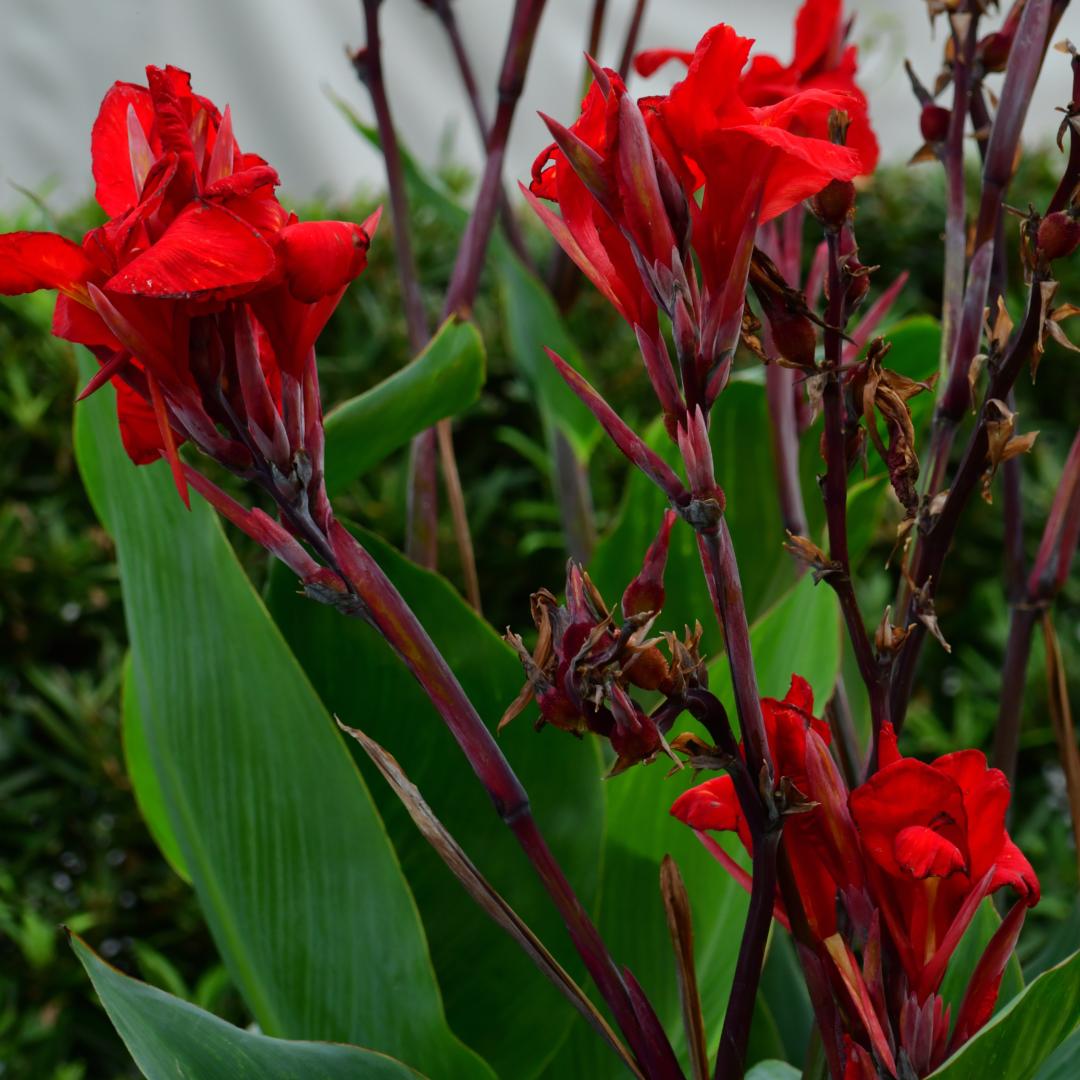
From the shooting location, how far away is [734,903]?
25 cm

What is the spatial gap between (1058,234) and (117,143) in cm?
13

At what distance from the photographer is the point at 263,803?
0.22m

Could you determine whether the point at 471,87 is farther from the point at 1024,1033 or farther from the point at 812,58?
the point at 1024,1033

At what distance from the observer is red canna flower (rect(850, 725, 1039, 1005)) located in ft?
0.43

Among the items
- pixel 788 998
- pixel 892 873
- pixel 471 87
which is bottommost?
pixel 788 998

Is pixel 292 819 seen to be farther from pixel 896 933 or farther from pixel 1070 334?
pixel 1070 334

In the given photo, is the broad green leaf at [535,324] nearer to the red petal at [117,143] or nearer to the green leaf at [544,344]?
the green leaf at [544,344]

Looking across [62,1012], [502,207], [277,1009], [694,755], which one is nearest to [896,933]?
[694,755]

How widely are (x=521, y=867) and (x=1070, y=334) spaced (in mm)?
843

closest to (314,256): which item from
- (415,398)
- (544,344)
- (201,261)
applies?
(201,261)

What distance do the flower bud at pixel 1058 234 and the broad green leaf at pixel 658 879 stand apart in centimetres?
12

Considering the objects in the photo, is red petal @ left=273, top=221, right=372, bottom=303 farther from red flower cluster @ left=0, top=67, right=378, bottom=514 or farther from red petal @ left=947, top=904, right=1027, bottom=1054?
red petal @ left=947, top=904, right=1027, bottom=1054

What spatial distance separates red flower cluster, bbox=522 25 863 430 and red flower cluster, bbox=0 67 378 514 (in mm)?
33

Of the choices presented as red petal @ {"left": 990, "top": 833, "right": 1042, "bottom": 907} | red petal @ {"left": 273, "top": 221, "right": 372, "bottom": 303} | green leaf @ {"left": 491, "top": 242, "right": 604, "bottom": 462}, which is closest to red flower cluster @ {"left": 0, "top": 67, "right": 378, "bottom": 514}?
red petal @ {"left": 273, "top": 221, "right": 372, "bottom": 303}
